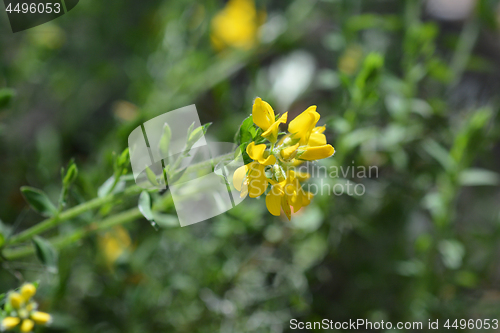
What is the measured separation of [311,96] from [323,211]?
966mm

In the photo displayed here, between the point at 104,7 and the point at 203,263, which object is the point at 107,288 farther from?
the point at 104,7

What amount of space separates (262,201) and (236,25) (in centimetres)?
98

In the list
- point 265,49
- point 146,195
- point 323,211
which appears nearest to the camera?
point 146,195

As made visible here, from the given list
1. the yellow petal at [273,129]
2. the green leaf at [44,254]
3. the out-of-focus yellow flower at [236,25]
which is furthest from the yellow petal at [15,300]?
the out-of-focus yellow flower at [236,25]

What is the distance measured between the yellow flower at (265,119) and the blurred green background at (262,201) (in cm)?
42

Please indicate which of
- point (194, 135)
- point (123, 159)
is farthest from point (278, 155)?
point (123, 159)

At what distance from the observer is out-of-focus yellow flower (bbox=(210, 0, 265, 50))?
191 centimetres

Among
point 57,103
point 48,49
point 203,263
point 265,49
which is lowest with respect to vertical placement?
point 203,263

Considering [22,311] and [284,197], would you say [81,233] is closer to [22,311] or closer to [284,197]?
[22,311]

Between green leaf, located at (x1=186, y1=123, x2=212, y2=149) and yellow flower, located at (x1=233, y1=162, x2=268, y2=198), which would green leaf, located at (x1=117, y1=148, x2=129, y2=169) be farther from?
yellow flower, located at (x1=233, y1=162, x2=268, y2=198)

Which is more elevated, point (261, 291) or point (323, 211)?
point (323, 211)

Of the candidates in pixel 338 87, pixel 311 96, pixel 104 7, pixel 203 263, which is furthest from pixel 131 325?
pixel 104 7

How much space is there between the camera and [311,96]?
6.82ft

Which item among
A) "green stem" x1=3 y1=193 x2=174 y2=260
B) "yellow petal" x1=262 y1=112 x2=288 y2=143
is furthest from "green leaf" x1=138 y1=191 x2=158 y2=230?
"yellow petal" x1=262 y1=112 x2=288 y2=143
